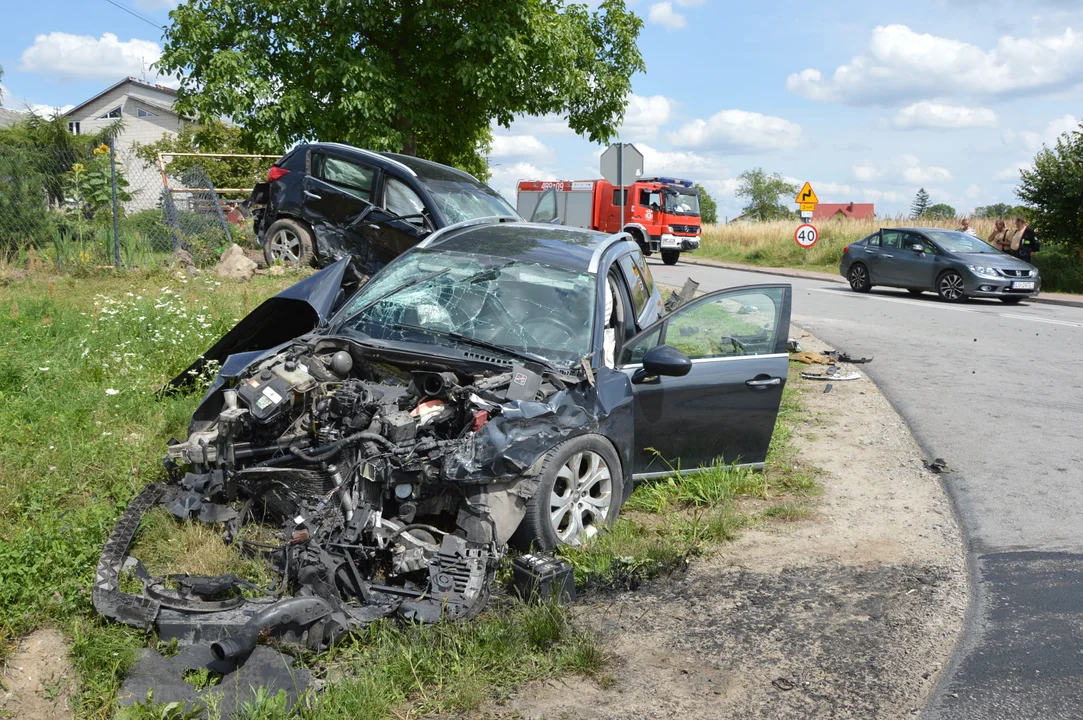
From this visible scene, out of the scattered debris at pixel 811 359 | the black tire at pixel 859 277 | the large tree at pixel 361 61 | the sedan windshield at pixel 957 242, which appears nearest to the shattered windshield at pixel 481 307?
the scattered debris at pixel 811 359

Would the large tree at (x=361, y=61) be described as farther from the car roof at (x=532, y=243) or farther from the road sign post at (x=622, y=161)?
the car roof at (x=532, y=243)

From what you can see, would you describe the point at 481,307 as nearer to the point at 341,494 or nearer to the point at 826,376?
the point at 341,494

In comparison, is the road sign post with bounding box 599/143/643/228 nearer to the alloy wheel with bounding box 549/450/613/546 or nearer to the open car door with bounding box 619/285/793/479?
the open car door with bounding box 619/285/793/479

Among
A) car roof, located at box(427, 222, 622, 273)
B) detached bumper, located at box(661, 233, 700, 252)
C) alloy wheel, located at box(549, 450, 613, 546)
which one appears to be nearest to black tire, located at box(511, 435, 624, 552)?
alloy wheel, located at box(549, 450, 613, 546)

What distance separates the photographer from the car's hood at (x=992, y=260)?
60.1ft

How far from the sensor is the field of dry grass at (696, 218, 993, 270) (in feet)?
102

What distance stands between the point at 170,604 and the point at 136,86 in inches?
2537

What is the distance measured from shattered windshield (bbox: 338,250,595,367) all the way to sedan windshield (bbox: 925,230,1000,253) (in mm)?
15672

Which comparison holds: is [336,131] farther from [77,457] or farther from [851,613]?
[851,613]

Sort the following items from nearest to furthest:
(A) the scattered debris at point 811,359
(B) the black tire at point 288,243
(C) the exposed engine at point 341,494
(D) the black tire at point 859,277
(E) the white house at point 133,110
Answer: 1. (C) the exposed engine at point 341,494
2. (A) the scattered debris at point 811,359
3. (B) the black tire at point 288,243
4. (D) the black tire at point 859,277
5. (E) the white house at point 133,110

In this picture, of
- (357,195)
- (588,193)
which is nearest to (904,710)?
(357,195)

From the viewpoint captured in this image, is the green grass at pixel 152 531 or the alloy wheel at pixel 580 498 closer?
the green grass at pixel 152 531

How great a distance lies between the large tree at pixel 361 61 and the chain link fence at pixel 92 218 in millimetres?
1692

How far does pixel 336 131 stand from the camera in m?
15.8
